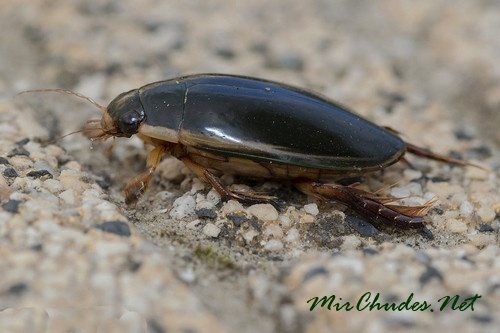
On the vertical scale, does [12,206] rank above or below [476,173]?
below

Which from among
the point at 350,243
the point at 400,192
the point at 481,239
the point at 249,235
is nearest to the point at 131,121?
the point at 249,235

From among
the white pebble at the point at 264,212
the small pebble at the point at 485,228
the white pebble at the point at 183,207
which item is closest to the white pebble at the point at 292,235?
the white pebble at the point at 264,212

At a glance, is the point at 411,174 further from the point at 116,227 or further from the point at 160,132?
the point at 116,227

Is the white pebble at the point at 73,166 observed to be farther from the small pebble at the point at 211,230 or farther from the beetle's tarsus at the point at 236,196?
the small pebble at the point at 211,230

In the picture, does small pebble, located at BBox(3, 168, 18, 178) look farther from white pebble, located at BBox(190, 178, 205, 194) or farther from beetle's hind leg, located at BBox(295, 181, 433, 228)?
beetle's hind leg, located at BBox(295, 181, 433, 228)

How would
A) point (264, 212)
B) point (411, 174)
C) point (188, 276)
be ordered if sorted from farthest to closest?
point (411, 174) → point (264, 212) → point (188, 276)

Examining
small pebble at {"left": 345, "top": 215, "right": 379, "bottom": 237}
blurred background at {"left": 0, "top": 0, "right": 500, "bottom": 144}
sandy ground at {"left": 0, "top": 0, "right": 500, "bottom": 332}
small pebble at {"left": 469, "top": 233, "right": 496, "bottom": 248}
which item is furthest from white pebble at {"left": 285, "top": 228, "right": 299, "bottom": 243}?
blurred background at {"left": 0, "top": 0, "right": 500, "bottom": 144}
